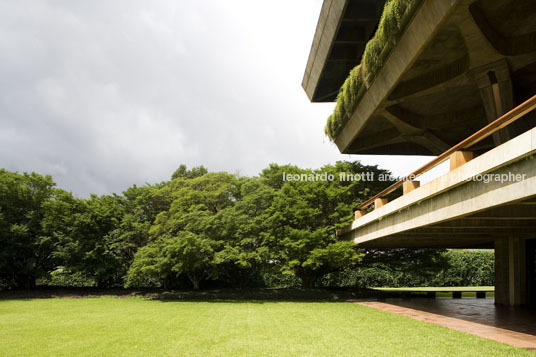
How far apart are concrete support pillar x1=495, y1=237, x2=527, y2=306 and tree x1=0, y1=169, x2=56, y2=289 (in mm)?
25297

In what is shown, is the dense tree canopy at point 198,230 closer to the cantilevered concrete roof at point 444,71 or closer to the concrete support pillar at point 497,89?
the cantilevered concrete roof at point 444,71

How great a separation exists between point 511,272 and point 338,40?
1337cm

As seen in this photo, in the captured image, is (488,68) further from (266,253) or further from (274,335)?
(266,253)

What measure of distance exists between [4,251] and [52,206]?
374 cm

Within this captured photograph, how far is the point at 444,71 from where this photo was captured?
1412cm

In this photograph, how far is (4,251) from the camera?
23656 millimetres

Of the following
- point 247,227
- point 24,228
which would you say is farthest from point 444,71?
point 24,228

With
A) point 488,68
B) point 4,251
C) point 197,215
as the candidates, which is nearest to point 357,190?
point 197,215

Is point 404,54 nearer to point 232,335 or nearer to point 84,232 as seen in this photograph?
point 232,335

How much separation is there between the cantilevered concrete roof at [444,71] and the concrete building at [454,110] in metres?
0.04

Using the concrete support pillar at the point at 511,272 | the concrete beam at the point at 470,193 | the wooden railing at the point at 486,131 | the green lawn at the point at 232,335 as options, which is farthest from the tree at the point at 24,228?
the concrete support pillar at the point at 511,272

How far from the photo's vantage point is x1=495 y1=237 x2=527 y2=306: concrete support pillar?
17406mm

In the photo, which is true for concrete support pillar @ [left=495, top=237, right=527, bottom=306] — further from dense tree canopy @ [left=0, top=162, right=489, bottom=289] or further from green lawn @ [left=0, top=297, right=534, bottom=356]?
green lawn @ [left=0, top=297, right=534, bottom=356]

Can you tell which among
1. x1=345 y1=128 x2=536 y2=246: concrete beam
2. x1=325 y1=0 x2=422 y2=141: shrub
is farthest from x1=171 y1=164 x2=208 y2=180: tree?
x1=345 y1=128 x2=536 y2=246: concrete beam
